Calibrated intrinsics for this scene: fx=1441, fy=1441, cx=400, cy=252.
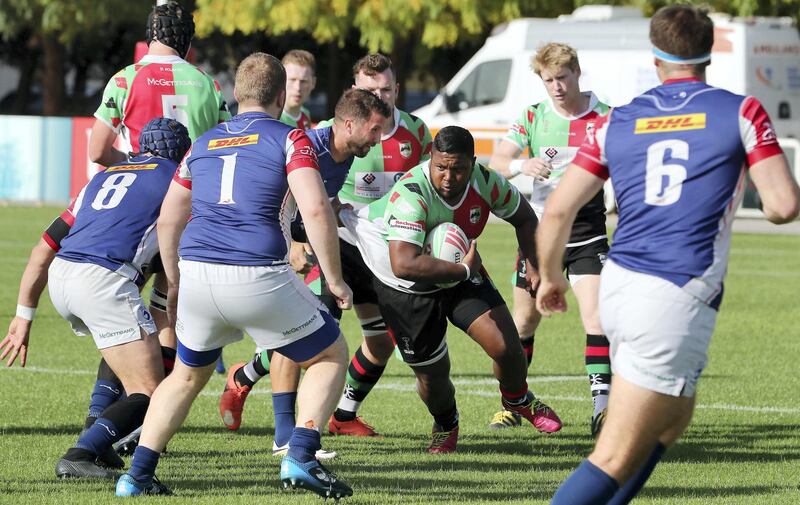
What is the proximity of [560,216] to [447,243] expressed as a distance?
2.42 meters

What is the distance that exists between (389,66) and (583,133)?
1.28m

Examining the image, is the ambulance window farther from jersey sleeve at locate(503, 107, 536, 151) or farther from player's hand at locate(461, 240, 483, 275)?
player's hand at locate(461, 240, 483, 275)

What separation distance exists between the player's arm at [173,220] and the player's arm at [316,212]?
2.00ft

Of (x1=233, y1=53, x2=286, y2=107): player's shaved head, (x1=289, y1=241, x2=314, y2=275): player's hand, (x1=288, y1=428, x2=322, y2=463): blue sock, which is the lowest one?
(x1=288, y1=428, x2=322, y2=463): blue sock

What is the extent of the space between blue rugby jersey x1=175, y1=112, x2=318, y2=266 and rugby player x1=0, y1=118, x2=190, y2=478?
722 mm

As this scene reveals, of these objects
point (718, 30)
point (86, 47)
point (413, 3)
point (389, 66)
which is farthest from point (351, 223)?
point (86, 47)

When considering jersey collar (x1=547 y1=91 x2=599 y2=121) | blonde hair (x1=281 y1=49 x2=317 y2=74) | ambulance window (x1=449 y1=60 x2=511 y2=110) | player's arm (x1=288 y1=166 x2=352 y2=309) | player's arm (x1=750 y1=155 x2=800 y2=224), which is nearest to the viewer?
player's arm (x1=750 y1=155 x2=800 y2=224)

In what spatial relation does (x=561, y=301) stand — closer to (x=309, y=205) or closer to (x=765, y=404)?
(x=309, y=205)

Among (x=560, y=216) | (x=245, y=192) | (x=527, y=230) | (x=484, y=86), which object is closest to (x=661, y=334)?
(x=560, y=216)

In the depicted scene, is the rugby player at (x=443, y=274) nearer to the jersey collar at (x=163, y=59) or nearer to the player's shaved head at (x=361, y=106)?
the player's shaved head at (x=361, y=106)

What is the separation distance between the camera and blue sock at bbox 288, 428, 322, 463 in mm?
6117

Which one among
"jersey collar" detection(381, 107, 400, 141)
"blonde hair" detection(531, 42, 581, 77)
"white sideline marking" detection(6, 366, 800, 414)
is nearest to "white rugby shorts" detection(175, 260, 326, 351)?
"jersey collar" detection(381, 107, 400, 141)

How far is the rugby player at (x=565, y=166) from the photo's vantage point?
8.48 m

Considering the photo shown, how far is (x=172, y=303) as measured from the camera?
7254 millimetres
